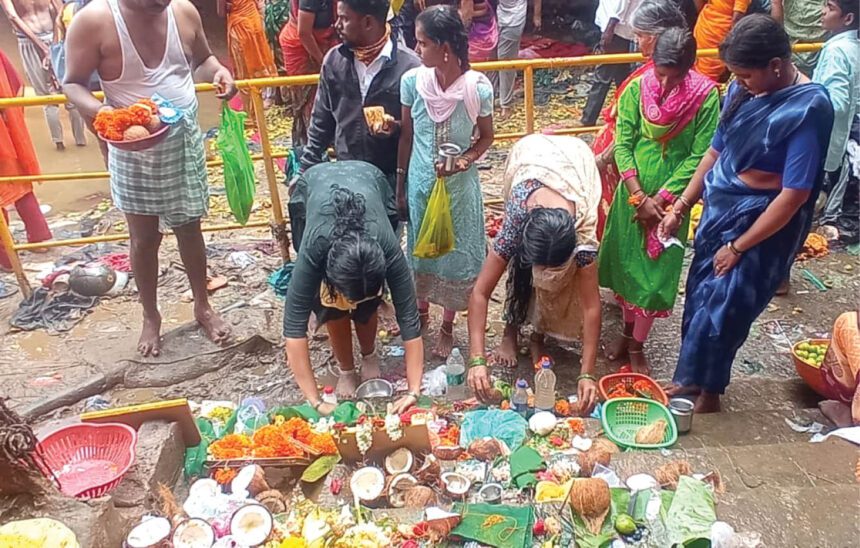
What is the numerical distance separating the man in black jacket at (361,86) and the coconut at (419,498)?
1.75 m

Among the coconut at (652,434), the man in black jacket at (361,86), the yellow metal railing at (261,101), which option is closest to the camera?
the coconut at (652,434)

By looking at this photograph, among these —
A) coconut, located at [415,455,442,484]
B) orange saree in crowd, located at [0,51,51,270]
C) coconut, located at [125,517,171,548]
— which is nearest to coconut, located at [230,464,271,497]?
coconut, located at [125,517,171,548]

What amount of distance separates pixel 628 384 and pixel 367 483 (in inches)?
55.4

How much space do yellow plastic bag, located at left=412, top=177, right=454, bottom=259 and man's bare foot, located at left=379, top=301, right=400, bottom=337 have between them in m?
0.74

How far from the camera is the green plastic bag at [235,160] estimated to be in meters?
4.04

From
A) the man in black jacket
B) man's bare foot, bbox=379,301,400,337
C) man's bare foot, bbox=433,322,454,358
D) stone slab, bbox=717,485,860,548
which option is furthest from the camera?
man's bare foot, bbox=379,301,400,337

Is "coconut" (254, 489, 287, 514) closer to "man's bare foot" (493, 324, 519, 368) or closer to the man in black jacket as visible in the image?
"man's bare foot" (493, 324, 519, 368)

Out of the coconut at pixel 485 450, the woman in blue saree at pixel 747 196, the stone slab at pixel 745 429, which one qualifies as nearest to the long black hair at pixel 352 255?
the coconut at pixel 485 450

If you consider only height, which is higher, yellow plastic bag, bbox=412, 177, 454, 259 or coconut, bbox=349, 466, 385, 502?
yellow plastic bag, bbox=412, 177, 454, 259

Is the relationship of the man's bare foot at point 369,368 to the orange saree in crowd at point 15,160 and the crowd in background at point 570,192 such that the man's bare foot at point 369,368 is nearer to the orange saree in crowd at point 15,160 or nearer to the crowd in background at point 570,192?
the crowd in background at point 570,192

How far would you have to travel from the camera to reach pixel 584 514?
2469mm

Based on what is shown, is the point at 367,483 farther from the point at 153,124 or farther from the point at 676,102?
the point at 676,102

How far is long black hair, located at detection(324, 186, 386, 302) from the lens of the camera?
284 centimetres

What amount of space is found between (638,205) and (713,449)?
1.17 meters
